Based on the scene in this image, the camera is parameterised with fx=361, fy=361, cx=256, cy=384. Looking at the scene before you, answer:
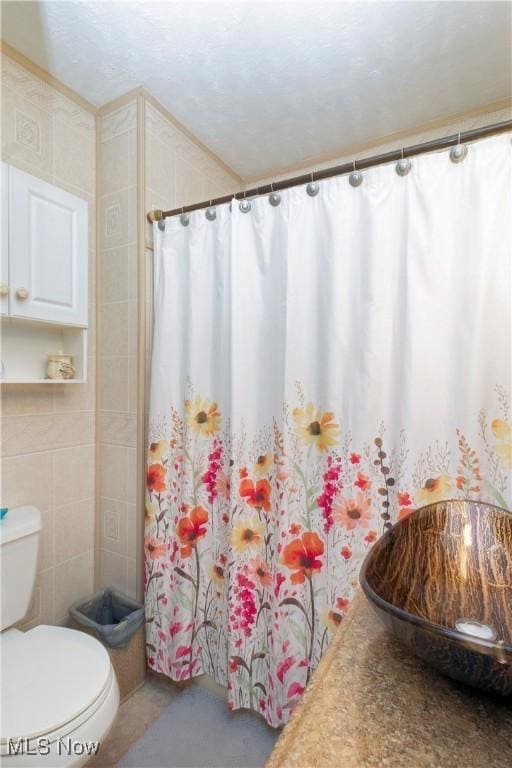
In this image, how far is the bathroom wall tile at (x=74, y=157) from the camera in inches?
57.7

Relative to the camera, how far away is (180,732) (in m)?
1.35

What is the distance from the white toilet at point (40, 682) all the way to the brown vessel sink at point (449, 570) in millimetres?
880

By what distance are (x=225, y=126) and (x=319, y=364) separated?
1.27 meters

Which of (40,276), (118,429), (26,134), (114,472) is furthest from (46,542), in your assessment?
(26,134)

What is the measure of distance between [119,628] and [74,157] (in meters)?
1.92

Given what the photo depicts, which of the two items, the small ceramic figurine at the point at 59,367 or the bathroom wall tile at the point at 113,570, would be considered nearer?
the small ceramic figurine at the point at 59,367

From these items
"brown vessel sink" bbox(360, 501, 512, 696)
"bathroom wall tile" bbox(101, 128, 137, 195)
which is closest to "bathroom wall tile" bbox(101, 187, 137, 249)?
"bathroom wall tile" bbox(101, 128, 137, 195)

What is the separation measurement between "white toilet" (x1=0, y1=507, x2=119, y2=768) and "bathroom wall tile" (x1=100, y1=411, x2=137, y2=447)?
40 cm

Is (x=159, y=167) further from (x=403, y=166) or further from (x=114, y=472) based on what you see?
(x=114, y=472)

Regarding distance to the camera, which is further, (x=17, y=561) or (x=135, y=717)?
(x=135, y=717)

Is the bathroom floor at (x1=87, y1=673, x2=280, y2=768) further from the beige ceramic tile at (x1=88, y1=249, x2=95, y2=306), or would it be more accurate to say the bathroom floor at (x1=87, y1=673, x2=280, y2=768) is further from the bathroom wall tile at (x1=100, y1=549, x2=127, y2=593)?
the beige ceramic tile at (x1=88, y1=249, x2=95, y2=306)

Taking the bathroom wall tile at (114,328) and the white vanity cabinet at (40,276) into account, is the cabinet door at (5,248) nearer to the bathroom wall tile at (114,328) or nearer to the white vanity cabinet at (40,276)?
the white vanity cabinet at (40,276)

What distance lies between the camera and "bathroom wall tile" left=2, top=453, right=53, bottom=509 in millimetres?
1328

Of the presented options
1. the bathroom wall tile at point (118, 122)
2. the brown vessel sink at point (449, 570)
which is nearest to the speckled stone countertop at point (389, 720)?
the brown vessel sink at point (449, 570)
